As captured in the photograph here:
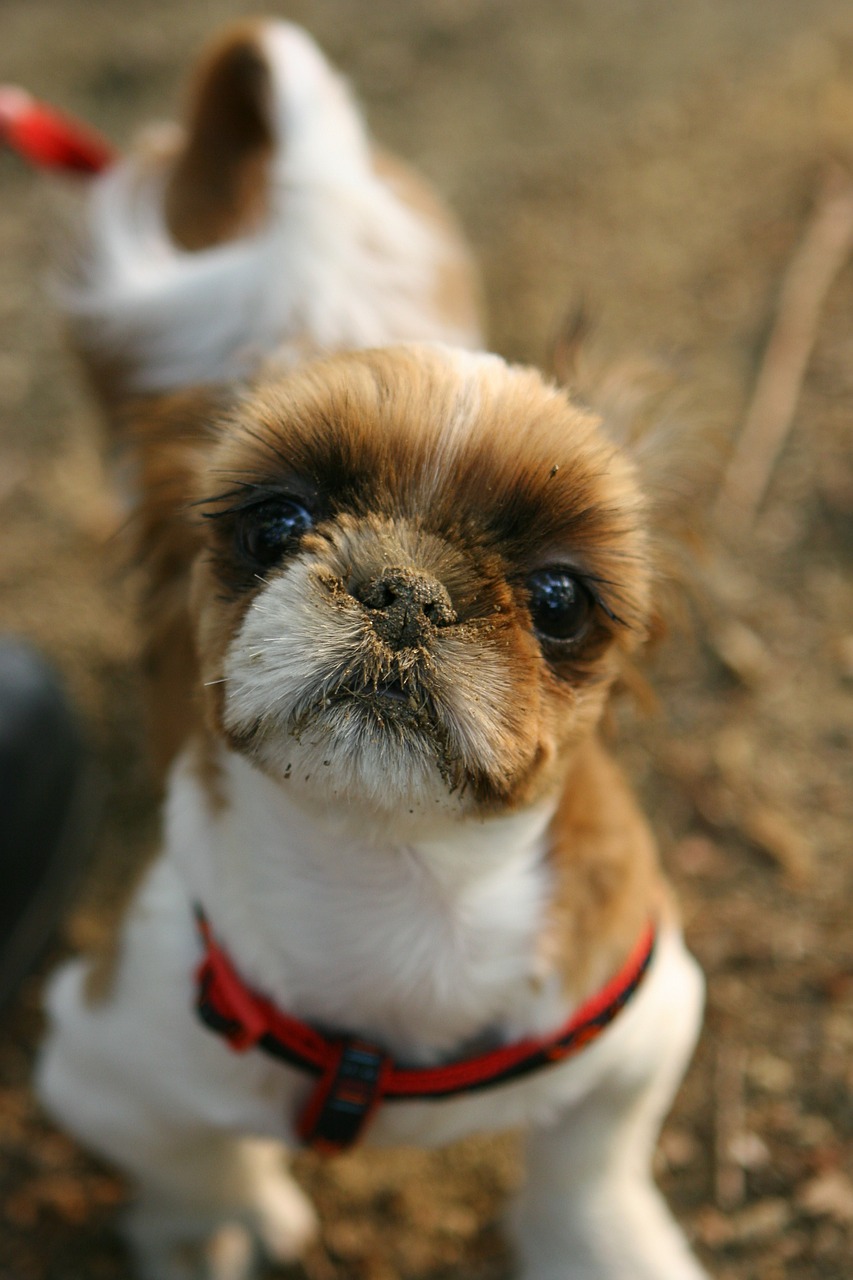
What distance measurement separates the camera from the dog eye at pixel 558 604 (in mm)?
1530

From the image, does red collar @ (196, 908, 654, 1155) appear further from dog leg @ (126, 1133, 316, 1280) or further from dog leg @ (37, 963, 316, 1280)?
dog leg @ (126, 1133, 316, 1280)

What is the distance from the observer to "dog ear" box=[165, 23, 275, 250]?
2768mm

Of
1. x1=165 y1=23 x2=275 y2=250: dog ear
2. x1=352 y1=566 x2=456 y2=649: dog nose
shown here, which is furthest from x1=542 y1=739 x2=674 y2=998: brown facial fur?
x1=165 y1=23 x2=275 y2=250: dog ear

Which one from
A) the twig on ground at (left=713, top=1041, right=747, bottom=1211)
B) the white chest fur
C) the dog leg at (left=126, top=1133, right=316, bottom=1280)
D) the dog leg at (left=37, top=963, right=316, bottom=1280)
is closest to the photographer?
the white chest fur

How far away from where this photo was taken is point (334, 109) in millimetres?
2846

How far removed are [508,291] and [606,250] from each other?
468mm

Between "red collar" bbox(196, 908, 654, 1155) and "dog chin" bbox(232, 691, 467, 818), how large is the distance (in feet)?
1.77

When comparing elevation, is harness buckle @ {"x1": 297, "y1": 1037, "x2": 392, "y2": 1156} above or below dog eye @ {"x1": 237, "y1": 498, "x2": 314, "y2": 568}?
below

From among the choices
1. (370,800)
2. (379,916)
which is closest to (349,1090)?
(379,916)

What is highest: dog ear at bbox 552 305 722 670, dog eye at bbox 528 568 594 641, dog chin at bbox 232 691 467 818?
dog ear at bbox 552 305 722 670

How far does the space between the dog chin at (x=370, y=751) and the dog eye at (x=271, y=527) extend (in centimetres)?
28

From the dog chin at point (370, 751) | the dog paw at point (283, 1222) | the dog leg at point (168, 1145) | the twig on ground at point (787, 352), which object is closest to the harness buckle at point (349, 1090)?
the dog leg at point (168, 1145)

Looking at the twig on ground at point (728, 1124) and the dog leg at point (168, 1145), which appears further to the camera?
the twig on ground at point (728, 1124)

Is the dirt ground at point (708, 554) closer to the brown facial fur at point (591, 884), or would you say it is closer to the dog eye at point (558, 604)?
the brown facial fur at point (591, 884)
